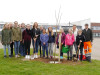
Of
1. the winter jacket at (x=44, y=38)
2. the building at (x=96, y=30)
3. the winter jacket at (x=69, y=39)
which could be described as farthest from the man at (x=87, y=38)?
the building at (x=96, y=30)

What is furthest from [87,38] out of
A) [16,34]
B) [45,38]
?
[16,34]

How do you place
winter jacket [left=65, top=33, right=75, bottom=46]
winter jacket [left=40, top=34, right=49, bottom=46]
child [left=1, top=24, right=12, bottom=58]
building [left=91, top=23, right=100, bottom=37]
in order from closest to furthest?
winter jacket [left=65, top=33, right=75, bottom=46]
winter jacket [left=40, top=34, right=49, bottom=46]
child [left=1, top=24, right=12, bottom=58]
building [left=91, top=23, right=100, bottom=37]

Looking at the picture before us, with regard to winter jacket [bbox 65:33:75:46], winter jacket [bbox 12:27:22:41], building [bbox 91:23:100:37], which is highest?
building [bbox 91:23:100:37]

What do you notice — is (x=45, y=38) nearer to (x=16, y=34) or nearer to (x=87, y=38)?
(x=16, y=34)

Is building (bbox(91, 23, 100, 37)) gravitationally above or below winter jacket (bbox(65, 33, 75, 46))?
above

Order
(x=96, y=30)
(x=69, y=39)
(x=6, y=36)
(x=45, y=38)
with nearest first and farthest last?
1. (x=69, y=39)
2. (x=45, y=38)
3. (x=6, y=36)
4. (x=96, y=30)

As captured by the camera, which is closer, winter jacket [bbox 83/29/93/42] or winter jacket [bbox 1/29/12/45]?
winter jacket [bbox 83/29/93/42]

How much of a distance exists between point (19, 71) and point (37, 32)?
3.27 m

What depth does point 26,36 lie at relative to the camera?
855 centimetres

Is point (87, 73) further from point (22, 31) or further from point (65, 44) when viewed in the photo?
point (22, 31)

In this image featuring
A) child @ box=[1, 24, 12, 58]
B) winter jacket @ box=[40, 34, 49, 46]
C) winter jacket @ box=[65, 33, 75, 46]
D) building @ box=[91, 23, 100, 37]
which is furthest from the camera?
building @ box=[91, 23, 100, 37]

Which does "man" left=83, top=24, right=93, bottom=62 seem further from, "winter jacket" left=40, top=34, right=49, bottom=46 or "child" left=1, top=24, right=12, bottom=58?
"child" left=1, top=24, right=12, bottom=58

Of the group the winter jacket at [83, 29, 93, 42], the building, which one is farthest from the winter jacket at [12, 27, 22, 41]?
the building

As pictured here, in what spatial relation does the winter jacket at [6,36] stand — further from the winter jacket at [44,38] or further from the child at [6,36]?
the winter jacket at [44,38]
